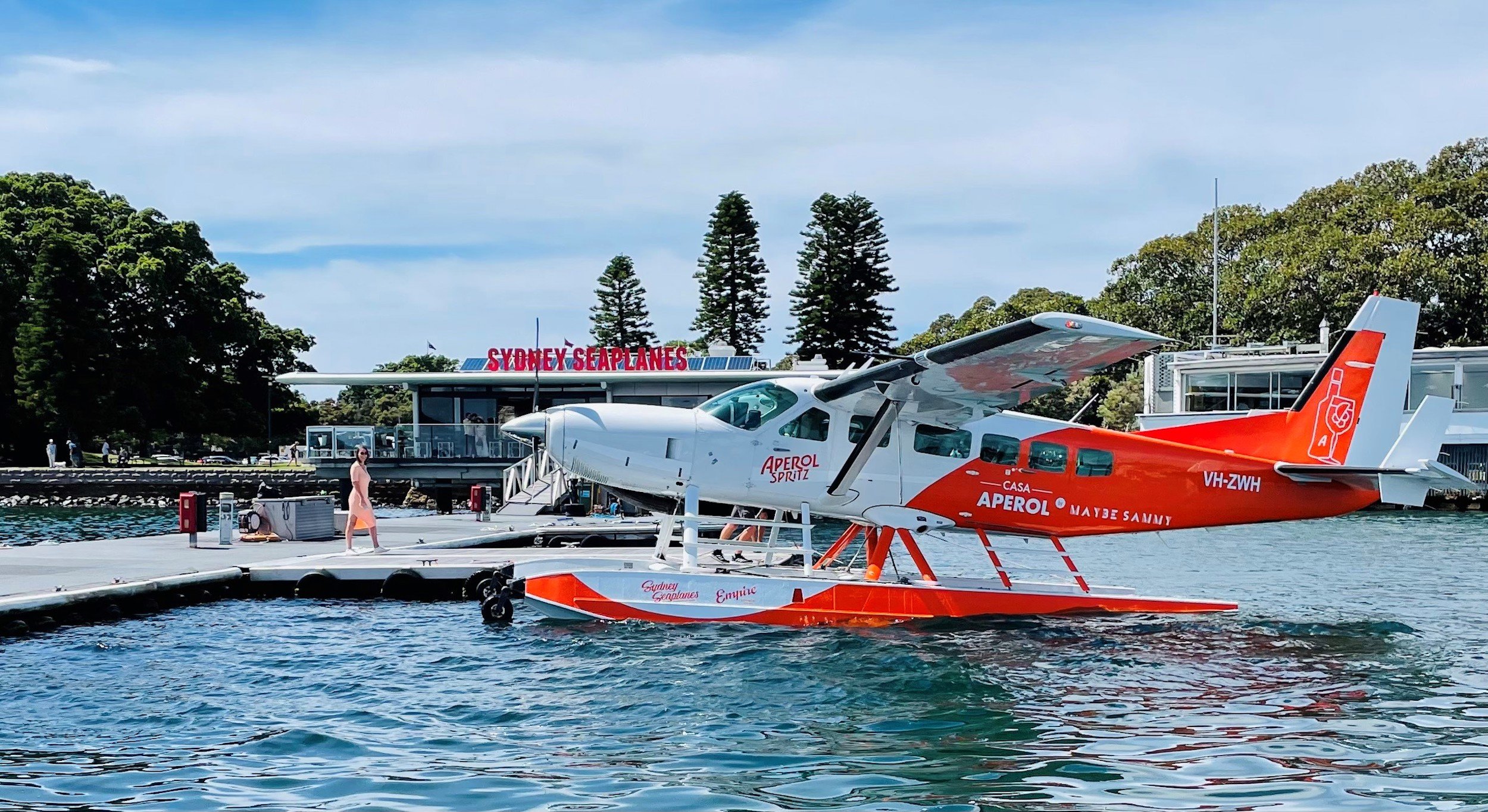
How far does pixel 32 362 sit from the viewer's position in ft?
177

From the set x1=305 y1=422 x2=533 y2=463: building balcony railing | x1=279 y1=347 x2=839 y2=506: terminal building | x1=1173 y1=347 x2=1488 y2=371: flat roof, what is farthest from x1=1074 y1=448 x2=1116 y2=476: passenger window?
x1=1173 y1=347 x2=1488 y2=371: flat roof

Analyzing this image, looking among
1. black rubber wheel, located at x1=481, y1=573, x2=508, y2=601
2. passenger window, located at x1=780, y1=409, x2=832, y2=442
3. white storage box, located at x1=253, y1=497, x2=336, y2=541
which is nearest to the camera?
passenger window, located at x1=780, y1=409, x2=832, y2=442

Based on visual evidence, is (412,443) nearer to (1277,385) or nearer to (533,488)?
(533,488)

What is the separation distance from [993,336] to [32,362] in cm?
5497

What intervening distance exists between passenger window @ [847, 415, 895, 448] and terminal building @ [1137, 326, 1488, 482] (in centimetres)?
2917

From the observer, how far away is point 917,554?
13.9 meters

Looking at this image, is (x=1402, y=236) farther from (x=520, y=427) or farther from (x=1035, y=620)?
(x=520, y=427)

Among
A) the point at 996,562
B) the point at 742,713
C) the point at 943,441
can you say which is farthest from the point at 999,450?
the point at 742,713

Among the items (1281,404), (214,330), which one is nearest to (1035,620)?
(1281,404)

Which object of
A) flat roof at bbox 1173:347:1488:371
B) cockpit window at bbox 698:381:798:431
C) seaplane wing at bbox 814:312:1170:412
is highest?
flat roof at bbox 1173:347:1488:371

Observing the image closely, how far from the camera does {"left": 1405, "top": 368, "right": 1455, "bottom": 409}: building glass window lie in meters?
41.4

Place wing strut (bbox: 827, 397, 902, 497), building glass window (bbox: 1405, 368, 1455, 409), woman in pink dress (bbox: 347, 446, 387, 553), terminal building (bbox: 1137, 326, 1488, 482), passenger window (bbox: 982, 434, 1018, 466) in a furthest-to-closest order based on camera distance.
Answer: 1. building glass window (bbox: 1405, 368, 1455, 409)
2. terminal building (bbox: 1137, 326, 1488, 482)
3. woman in pink dress (bbox: 347, 446, 387, 553)
4. passenger window (bbox: 982, 434, 1018, 466)
5. wing strut (bbox: 827, 397, 902, 497)

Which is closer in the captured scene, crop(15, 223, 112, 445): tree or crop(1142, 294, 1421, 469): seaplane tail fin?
crop(1142, 294, 1421, 469): seaplane tail fin

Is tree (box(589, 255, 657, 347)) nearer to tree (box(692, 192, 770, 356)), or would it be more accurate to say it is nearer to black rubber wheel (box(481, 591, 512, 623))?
tree (box(692, 192, 770, 356))
